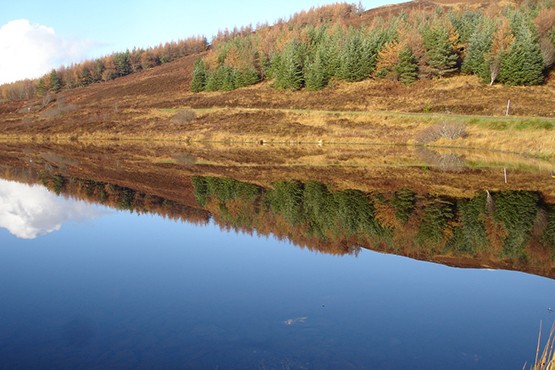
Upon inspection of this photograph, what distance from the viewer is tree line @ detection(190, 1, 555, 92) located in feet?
192

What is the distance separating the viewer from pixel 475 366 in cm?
732

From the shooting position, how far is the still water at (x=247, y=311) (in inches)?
299

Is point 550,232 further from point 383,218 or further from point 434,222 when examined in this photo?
point 383,218

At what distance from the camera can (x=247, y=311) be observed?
30.5 feet

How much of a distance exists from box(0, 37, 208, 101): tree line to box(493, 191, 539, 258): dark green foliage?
129433mm

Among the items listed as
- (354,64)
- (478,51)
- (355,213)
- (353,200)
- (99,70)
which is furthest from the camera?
(99,70)

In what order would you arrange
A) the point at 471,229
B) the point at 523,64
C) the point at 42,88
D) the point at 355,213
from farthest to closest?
the point at 42,88, the point at 523,64, the point at 355,213, the point at 471,229

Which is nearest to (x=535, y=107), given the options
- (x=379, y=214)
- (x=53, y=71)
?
(x=379, y=214)

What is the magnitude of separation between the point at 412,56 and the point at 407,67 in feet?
6.47

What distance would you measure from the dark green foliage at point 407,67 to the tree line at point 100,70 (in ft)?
302

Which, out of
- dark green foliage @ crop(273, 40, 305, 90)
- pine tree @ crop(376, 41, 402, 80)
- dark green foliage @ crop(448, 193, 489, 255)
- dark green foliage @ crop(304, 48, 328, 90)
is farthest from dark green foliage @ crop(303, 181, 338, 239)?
dark green foliage @ crop(273, 40, 305, 90)

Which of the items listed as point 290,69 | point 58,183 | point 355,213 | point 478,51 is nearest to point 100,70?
point 290,69

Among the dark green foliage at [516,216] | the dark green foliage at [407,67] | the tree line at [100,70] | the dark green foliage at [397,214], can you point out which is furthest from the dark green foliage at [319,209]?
the tree line at [100,70]

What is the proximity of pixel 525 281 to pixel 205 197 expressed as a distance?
48.0 ft
